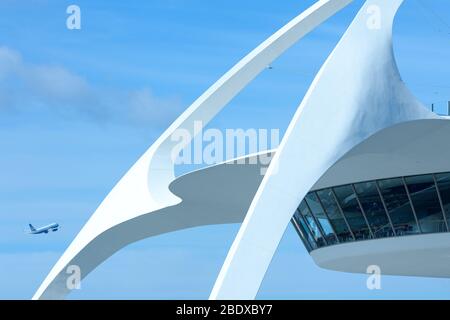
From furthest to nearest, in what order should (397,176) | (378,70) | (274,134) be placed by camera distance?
(397,176), (274,134), (378,70)

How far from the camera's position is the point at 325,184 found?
1457 inches

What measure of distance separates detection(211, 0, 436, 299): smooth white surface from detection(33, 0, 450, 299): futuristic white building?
3 cm

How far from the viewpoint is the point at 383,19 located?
2900 cm

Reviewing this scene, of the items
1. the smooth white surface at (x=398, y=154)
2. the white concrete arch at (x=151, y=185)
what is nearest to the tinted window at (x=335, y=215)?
the smooth white surface at (x=398, y=154)

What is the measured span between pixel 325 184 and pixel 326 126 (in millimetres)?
10628

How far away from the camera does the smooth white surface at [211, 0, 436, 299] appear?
23484 mm

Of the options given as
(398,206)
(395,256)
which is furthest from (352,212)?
(395,256)

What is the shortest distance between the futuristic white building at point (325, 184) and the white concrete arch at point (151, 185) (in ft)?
0.15

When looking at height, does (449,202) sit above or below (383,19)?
below

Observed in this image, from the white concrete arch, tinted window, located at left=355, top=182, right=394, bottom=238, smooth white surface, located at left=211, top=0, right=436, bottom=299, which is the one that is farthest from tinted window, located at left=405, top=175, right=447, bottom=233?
the white concrete arch

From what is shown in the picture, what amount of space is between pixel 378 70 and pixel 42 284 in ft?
49.9
